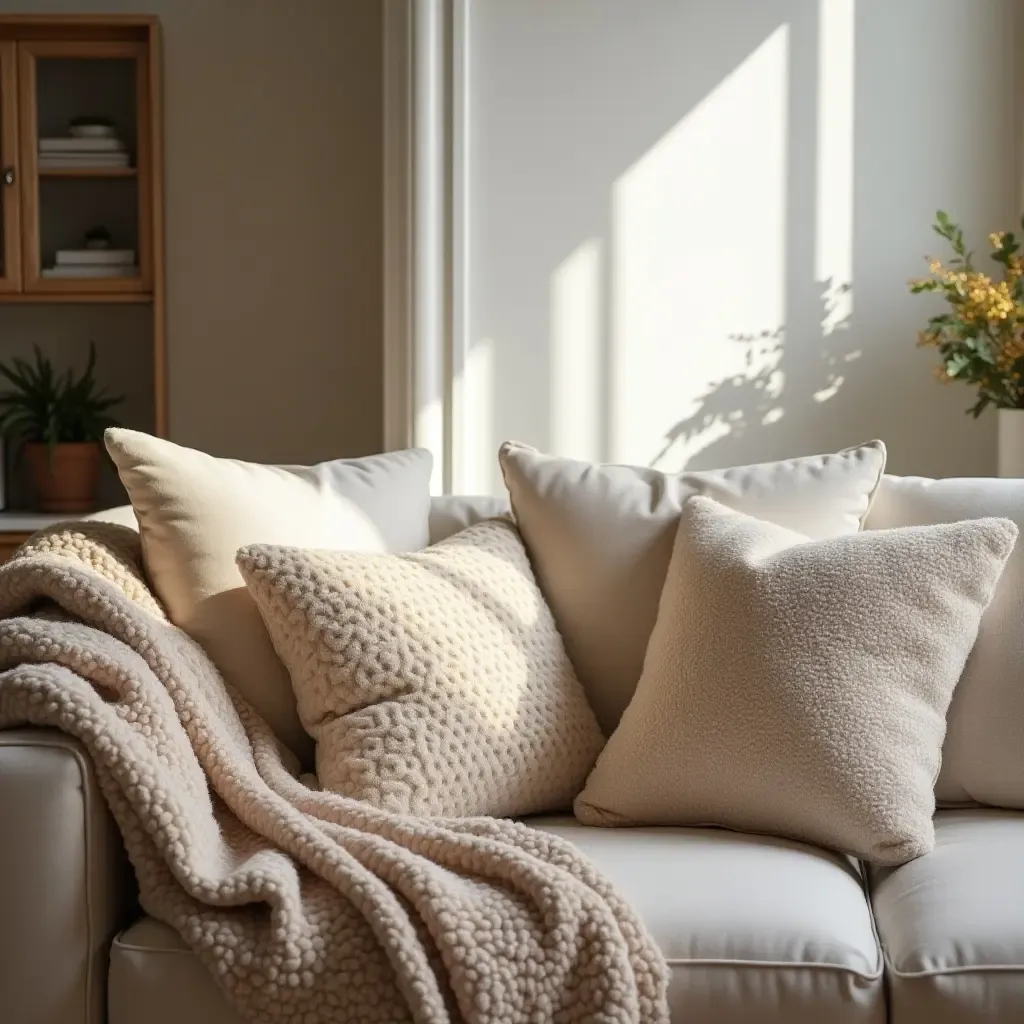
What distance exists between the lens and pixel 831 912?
4.84 ft

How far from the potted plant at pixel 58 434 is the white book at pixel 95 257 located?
0.29 m

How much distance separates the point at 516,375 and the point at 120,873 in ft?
6.42

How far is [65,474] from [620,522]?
211 centimetres

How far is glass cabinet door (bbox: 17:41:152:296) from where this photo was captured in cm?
355

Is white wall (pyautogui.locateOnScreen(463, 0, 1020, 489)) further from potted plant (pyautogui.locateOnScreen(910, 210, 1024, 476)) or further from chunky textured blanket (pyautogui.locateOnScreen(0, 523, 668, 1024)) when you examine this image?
chunky textured blanket (pyautogui.locateOnScreen(0, 523, 668, 1024))

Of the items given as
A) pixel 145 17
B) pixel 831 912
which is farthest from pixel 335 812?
pixel 145 17

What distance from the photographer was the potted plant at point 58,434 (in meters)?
3.64

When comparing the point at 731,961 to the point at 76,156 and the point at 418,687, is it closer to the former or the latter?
the point at 418,687

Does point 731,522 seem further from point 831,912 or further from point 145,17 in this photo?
point 145,17

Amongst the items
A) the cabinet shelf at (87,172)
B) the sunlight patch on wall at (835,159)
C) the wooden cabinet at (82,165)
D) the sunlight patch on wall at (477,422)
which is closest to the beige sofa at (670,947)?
A: the sunlight patch on wall at (477,422)

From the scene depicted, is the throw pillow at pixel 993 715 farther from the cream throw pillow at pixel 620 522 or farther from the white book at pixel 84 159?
the white book at pixel 84 159

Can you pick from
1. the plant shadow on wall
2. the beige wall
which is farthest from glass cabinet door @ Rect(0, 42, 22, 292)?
the plant shadow on wall

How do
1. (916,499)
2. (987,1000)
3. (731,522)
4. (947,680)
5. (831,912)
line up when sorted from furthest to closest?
(916,499)
(731,522)
(947,680)
(831,912)
(987,1000)

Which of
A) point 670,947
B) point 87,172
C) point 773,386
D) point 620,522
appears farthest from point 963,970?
point 87,172
